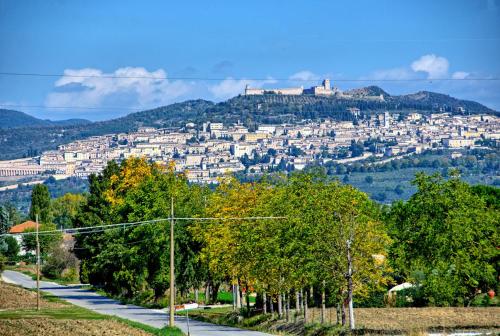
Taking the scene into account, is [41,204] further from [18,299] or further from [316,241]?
[316,241]

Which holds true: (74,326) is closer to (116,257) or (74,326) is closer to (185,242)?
(185,242)

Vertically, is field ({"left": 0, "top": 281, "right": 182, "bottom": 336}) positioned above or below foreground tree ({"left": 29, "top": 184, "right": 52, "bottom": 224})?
below

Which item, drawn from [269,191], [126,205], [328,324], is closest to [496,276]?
[269,191]

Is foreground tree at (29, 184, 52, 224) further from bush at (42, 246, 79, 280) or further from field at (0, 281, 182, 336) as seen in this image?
field at (0, 281, 182, 336)

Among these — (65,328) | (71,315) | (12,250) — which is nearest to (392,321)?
(65,328)

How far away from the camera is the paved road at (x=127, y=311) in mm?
55188

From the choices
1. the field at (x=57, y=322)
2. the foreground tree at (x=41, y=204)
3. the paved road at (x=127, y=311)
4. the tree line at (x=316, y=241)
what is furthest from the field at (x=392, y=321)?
the foreground tree at (x=41, y=204)

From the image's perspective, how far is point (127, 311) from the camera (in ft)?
235

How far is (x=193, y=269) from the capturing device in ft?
240

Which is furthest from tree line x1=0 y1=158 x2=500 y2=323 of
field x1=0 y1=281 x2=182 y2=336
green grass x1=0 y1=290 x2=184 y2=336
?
field x1=0 y1=281 x2=182 y2=336

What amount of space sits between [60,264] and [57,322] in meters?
76.4

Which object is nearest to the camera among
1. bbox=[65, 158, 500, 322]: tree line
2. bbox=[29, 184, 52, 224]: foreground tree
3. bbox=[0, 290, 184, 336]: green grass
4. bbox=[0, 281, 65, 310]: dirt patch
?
bbox=[0, 290, 184, 336]: green grass

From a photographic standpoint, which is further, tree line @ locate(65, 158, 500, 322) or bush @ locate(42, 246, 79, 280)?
bush @ locate(42, 246, 79, 280)

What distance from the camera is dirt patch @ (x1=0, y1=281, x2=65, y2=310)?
228 ft
